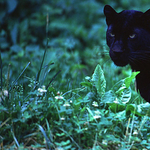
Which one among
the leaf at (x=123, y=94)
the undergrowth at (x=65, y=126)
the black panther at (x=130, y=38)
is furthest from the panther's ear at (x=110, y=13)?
the undergrowth at (x=65, y=126)

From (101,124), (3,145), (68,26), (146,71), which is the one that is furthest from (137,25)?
(68,26)

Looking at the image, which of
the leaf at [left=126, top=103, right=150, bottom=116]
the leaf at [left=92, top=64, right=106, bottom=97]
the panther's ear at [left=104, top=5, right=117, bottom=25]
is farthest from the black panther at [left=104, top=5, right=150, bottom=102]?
the leaf at [left=126, top=103, right=150, bottom=116]

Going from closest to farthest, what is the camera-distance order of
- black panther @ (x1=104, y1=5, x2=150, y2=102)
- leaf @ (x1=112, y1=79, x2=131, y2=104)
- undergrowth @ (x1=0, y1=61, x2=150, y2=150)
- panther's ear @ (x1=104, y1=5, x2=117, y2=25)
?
undergrowth @ (x1=0, y1=61, x2=150, y2=150), leaf @ (x1=112, y1=79, x2=131, y2=104), black panther @ (x1=104, y1=5, x2=150, y2=102), panther's ear @ (x1=104, y1=5, x2=117, y2=25)

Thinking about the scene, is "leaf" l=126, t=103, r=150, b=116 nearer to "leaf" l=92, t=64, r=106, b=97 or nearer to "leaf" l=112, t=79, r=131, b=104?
"leaf" l=112, t=79, r=131, b=104

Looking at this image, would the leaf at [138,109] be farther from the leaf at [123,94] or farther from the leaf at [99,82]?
the leaf at [99,82]

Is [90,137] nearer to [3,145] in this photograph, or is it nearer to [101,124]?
[101,124]

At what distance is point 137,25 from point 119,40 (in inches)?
8.3

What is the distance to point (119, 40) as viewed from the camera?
225 cm

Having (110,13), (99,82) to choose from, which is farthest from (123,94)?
(110,13)

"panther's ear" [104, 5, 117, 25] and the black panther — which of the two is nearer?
the black panther

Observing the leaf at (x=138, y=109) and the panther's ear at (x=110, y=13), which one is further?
the panther's ear at (x=110, y=13)

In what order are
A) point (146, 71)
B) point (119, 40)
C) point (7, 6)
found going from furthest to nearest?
point (7, 6) < point (146, 71) < point (119, 40)

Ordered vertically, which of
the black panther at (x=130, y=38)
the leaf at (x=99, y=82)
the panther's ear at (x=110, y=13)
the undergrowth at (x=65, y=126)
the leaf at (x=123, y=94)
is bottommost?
the undergrowth at (x=65, y=126)

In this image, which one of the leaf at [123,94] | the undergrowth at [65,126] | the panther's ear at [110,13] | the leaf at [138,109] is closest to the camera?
the undergrowth at [65,126]
